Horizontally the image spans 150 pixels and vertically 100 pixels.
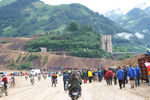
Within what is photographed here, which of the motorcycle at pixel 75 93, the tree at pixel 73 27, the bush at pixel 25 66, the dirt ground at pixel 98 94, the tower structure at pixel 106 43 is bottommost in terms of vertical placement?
the bush at pixel 25 66

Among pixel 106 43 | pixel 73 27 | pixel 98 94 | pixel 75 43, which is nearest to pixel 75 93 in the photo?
pixel 98 94

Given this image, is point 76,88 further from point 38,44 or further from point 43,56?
point 38,44

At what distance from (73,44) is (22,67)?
25498mm

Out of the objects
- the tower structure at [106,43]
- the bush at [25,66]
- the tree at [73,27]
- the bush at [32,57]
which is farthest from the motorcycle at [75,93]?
the tree at [73,27]

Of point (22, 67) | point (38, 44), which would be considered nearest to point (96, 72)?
point (22, 67)

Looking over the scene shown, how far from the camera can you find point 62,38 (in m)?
124

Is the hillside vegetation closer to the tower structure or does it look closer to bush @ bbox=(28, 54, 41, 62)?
the tower structure

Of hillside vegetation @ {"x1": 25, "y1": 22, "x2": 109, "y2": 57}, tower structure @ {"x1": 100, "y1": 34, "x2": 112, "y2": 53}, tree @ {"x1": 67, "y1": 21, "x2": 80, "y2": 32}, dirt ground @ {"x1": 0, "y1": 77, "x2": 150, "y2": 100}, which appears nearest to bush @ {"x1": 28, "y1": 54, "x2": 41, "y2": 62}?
hillside vegetation @ {"x1": 25, "y1": 22, "x2": 109, "y2": 57}

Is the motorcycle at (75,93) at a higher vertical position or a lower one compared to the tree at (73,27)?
lower

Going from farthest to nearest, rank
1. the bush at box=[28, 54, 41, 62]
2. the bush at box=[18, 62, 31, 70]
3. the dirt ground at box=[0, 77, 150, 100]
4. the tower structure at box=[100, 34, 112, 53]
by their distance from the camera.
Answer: the tower structure at box=[100, 34, 112, 53] < the bush at box=[28, 54, 41, 62] < the bush at box=[18, 62, 31, 70] < the dirt ground at box=[0, 77, 150, 100]

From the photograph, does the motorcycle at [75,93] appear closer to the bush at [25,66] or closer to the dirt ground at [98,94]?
the dirt ground at [98,94]

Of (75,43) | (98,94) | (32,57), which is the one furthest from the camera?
(75,43)

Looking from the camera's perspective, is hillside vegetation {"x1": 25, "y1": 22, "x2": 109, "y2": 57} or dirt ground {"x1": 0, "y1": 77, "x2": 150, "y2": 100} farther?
hillside vegetation {"x1": 25, "y1": 22, "x2": 109, "y2": 57}

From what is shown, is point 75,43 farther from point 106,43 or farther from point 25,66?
point 25,66
